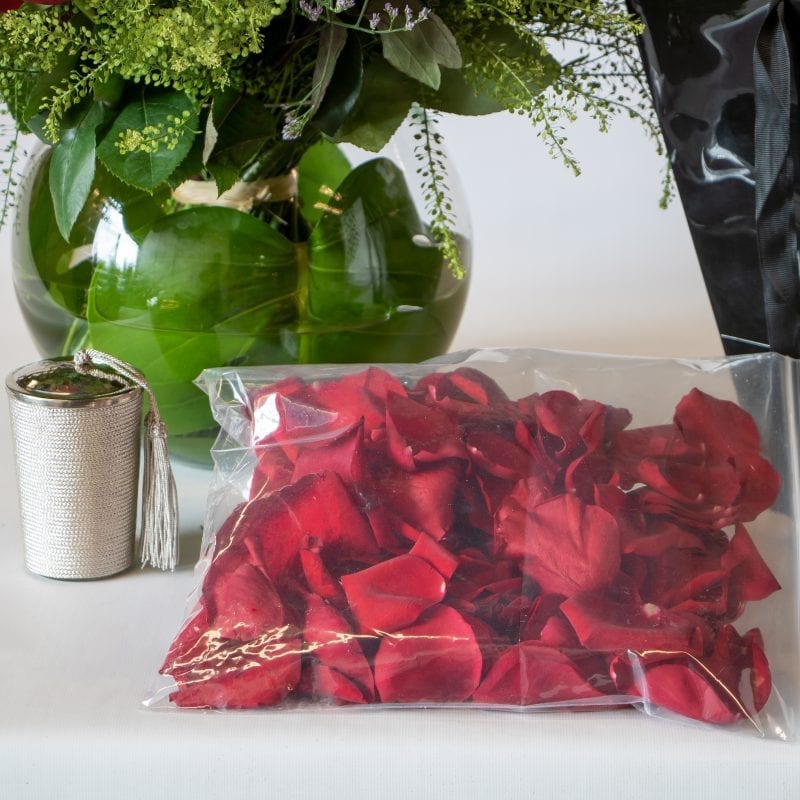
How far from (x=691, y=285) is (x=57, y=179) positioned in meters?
0.76

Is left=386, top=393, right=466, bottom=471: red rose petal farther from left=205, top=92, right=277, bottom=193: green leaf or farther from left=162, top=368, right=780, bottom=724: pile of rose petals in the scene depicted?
left=205, top=92, right=277, bottom=193: green leaf

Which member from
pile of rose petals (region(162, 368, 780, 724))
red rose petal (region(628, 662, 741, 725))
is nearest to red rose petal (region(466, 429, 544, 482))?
pile of rose petals (region(162, 368, 780, 724))

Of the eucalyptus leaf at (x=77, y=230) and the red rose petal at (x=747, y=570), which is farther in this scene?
the eucalyptus leaf at (x=77, y=230)

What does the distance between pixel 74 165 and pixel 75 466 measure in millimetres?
163

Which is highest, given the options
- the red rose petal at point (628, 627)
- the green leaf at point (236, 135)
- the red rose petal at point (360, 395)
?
the green leaf at point (236, 135)

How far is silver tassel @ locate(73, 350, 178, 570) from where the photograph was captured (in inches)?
26.5

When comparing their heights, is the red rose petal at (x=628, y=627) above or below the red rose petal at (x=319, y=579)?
below

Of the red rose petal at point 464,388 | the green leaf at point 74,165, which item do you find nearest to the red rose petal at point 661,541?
the red rose petal at point 464,388

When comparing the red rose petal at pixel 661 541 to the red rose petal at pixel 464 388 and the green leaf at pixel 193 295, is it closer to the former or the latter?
the red rose petal at pixel 464 388

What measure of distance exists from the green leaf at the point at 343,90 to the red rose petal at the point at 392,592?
25 centimetres

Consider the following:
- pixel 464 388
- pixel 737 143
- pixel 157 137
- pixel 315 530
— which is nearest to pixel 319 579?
pixel 315 530

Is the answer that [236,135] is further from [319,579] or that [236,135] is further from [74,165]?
[319,579]

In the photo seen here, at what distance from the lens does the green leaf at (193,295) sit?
70 cm

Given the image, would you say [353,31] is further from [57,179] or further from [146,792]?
[146,792]
